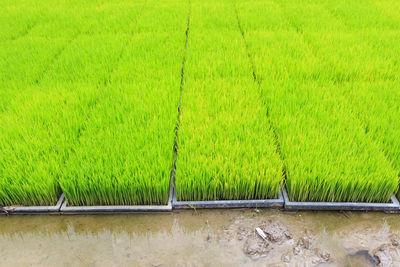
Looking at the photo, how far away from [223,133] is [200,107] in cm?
37

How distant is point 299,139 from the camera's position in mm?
2076

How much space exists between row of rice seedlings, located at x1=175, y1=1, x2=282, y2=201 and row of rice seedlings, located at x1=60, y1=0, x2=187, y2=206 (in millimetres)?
117

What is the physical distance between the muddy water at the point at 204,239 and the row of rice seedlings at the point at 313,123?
0.58 ft

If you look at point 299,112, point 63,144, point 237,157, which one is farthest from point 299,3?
point 63,144

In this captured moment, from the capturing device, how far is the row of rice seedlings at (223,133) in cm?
184

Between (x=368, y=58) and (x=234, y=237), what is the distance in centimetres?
238

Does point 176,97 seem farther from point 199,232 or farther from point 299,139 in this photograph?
point 199,232

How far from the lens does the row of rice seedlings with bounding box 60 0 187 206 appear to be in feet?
5.99

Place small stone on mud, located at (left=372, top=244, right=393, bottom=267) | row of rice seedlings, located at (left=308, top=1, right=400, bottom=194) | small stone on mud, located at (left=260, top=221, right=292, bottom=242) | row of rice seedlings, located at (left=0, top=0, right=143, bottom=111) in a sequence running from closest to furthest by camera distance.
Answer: small stone on mud, located at (left=372, top=244, right=393, bottom=267), small stone on mud, located at (left=260, top=221, right=292, bottom=242), row of rice seedlings, located at (left=308, top=1, right=400, bottom=194), row of rice seedlings, located at (left=0, top=0, right=143, bottom=111)

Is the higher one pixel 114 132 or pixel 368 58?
pixel 368 58

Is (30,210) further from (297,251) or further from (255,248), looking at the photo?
Answer: (297,251)

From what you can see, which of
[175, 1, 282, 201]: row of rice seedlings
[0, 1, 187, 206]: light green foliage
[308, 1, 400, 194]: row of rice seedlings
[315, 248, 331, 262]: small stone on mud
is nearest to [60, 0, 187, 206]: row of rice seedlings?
[0, 1, 187, 206]: light green foliage

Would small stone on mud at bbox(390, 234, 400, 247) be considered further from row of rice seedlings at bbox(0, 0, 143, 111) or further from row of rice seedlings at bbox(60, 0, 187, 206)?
row of rice seedlings at bbox(0, 0, 143, 111)

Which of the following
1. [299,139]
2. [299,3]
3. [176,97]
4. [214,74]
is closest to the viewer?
[299,139]
